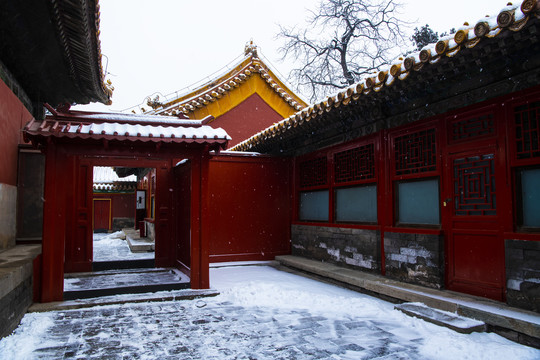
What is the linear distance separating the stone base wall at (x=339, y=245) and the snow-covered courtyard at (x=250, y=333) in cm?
84

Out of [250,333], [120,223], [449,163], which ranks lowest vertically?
[250,333]

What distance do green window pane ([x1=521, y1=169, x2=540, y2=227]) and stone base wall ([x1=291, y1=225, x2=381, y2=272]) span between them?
234 centimetres

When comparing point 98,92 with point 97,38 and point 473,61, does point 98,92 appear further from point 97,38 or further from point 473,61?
point 473,61

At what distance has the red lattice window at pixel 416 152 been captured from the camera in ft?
17.7

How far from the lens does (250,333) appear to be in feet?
13.8

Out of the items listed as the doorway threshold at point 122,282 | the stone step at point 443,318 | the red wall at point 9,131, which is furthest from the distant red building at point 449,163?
the red wall at point 9,131

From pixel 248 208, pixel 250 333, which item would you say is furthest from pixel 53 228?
pixel 248 208

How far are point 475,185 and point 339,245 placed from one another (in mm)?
2962

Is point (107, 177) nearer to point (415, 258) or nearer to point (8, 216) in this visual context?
point (8, 216)

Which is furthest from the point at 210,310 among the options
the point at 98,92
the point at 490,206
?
the point at 98,92

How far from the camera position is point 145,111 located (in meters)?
13.4

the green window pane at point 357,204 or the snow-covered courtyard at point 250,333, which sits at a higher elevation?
the green window pane at point 357,204

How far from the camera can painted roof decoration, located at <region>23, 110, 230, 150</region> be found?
203 inches

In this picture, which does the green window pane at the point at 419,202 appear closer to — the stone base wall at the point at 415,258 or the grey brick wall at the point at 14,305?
the stone base wall at the point at 415,258
